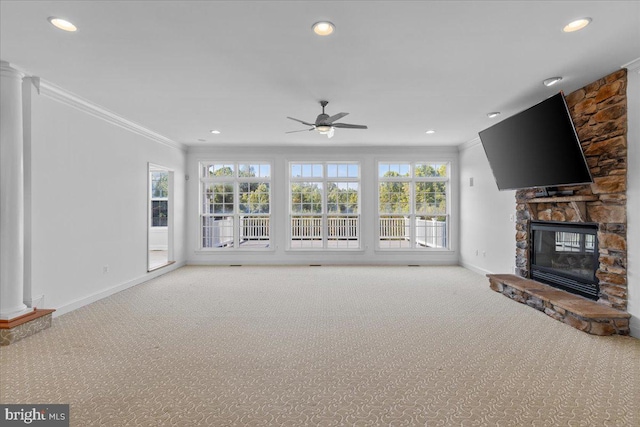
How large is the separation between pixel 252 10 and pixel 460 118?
3.80 meters

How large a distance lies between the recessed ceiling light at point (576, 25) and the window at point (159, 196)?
9.22 m

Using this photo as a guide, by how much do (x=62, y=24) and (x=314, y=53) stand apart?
1.98 meters

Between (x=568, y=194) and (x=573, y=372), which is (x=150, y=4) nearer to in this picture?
(x=573, y=372)

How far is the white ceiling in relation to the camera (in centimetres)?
220

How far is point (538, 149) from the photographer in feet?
12.4

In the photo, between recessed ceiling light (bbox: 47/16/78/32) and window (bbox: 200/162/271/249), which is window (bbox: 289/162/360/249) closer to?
window (bbox: 200/162/271/249)

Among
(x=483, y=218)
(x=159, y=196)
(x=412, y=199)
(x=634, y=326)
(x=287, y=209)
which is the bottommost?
(x=634, y=326)

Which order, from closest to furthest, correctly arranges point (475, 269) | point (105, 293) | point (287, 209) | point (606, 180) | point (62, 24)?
1. point (62, 24)
2. point (606, 180)
3. point (105, 293)
4. point (475, 269)
5. point (287, 209)

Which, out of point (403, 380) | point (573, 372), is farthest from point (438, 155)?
point (403, 380)

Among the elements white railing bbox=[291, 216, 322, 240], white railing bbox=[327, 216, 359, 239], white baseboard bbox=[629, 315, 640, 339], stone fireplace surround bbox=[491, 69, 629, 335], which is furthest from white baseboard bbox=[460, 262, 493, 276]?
white railing bbox=[291, 216, 322, 240]

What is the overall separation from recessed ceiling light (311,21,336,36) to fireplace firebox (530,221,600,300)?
3.64 metres

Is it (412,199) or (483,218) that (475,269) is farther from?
(412,199)

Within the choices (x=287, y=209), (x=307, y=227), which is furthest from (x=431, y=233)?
(x=287, y=209)

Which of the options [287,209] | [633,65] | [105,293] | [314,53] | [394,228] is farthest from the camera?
[394,228]
